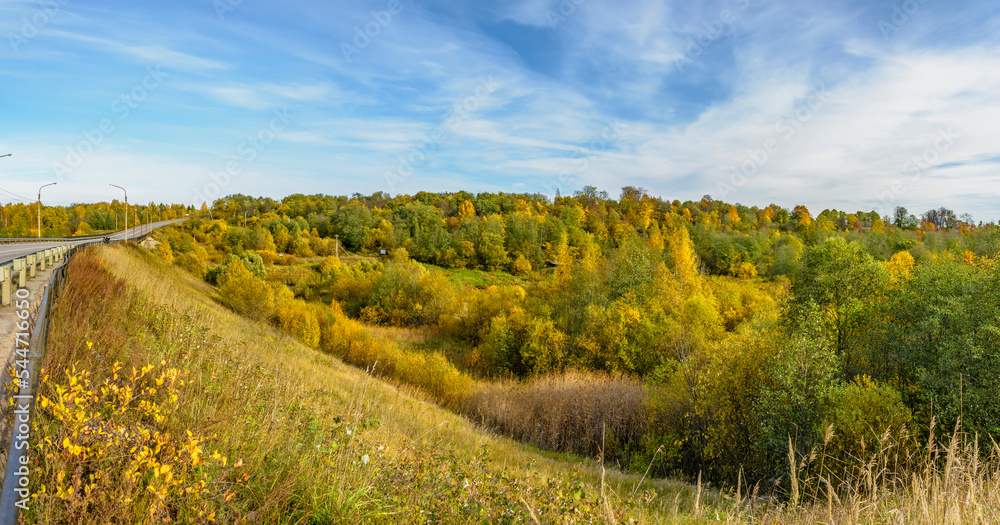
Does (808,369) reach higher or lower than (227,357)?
lower

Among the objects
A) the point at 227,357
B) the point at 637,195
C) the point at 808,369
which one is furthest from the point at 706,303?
the point at 637,195

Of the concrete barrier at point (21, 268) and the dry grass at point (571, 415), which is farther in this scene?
the dry grass at point (571, 415)

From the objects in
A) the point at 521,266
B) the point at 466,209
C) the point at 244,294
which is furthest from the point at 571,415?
the point at 466,209

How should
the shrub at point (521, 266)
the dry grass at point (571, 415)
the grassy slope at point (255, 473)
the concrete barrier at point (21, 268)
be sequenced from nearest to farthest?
the grassy slope at point (255, 473)
the concrete barrier at point (21, 268)
the dry grass at point (571, 415)
the shrub at point (521, 266)

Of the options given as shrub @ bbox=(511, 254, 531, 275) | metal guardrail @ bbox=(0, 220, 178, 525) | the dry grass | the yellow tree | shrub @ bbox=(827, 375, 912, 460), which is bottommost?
the dry grass

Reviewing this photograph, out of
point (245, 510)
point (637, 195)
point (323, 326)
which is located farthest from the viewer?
point (637, 195)

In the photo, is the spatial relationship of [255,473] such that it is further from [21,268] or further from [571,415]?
[571,415]

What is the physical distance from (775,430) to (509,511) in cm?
1676

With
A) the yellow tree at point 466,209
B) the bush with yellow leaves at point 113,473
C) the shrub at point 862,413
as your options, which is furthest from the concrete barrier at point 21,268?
the yellow tree at point 466,209

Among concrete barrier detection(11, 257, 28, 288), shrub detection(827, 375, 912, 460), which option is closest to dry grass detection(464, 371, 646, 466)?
shrub detection(827, 375, 912, 460)

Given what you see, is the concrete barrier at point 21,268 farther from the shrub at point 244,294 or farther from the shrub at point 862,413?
the shrub at point 244,294

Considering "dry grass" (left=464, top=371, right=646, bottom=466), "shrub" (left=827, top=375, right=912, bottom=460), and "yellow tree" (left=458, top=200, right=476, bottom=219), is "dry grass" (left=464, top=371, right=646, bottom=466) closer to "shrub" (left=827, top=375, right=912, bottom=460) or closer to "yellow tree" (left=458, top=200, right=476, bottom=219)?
"shrub" (left=827, top=375, right=912, bottom=460)

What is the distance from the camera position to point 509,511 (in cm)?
481

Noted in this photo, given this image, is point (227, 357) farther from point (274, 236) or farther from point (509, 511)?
point (274, 236)
